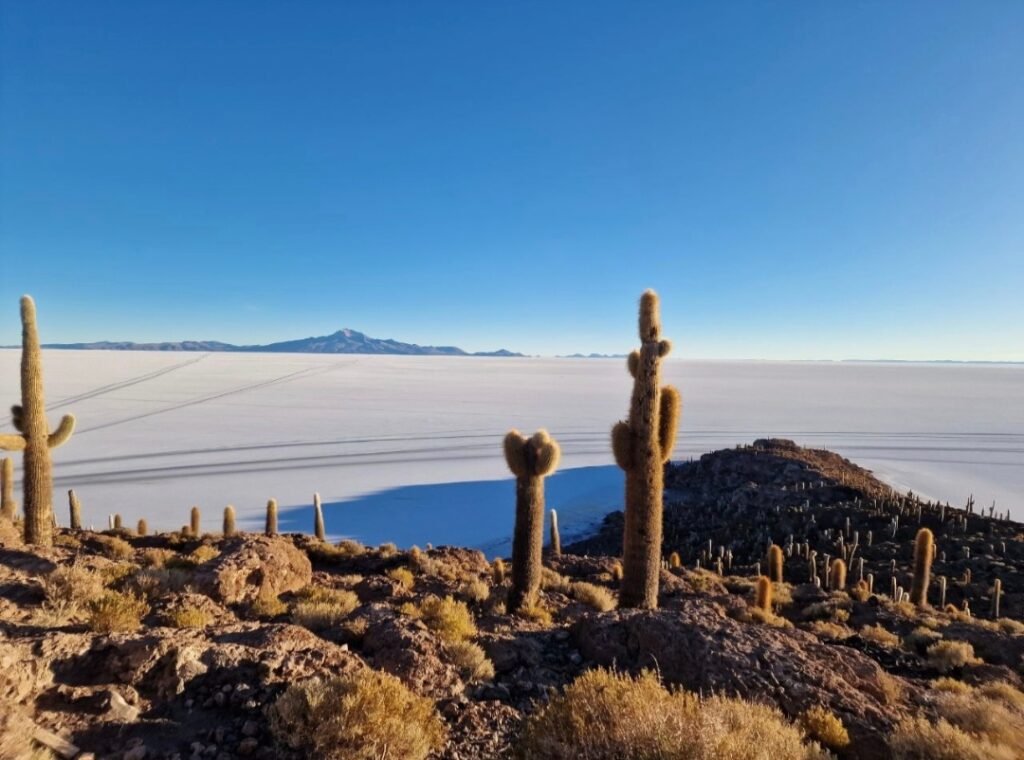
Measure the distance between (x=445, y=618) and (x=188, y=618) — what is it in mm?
2800

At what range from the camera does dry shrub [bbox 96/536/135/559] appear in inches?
444

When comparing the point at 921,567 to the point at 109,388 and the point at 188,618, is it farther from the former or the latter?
the point at 109,388

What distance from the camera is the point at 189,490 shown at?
25.9 metres

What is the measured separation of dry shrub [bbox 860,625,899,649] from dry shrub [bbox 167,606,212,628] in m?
9.26

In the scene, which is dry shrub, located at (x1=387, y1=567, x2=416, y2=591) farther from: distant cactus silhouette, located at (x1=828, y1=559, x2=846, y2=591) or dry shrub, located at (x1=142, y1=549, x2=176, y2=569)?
distant cactus silhouette, located at (x1=828, y1=559, x2=846, y2=591)

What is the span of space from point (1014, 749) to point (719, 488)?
83.2ft

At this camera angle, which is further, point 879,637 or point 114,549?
point 114,549

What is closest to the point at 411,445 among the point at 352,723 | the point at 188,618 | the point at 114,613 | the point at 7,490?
the point at 7,490

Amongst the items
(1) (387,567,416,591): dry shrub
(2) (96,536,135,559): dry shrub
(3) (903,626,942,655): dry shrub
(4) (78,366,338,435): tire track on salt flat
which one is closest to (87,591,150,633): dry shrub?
(1) (387,567,416,591): dry shrub

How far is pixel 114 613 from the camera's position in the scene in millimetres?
5266

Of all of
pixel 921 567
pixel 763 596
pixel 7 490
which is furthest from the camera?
pixel 7 490

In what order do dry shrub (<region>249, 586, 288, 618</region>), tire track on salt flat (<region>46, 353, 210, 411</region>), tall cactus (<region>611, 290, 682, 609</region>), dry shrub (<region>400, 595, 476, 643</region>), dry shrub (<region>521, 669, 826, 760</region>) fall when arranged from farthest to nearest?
tire track on salt flat (<region>46, 353, 210, 411</region>), tall cactus (<region>611, 290, 682, 609</region>), dry shrub (<region>249, 586, 288, 618</region>), dry shrub (<region>400, 595, 476, 643</region>), dry shrub (<region>521, 669, 826, 760</region>)

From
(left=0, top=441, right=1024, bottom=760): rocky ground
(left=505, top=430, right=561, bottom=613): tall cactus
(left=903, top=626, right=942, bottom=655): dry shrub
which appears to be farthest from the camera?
(left=505, top=430, right=561, bottom=613): tall cactus

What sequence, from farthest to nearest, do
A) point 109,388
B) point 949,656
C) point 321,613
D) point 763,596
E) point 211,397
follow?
point 109,388 → point 211,397 → point 763,596 → point 949,656 → point 321,613
